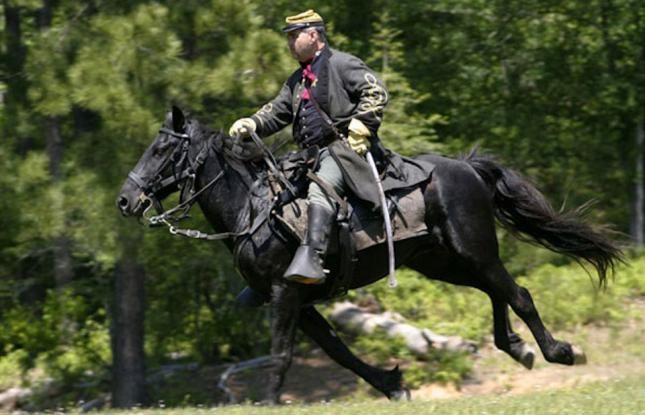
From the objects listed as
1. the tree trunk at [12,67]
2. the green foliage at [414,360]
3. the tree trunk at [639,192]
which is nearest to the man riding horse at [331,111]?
the tree trunk at [12,67]

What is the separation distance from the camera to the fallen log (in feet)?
49.0

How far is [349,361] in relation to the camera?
378 inches

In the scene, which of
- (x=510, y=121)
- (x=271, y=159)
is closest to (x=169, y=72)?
(x=271, y=159)

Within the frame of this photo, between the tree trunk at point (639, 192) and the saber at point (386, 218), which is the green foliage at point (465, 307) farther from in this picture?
the saber at point (386, 218)

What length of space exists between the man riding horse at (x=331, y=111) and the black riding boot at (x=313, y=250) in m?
0.05

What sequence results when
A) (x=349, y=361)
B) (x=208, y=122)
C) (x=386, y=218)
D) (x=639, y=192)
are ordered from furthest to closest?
(x=639, y=192), (x=208, y=122), (x=349, y=361), (x=386, y=218)

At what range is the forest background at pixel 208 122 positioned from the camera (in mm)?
12375

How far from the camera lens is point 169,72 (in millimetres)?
12367

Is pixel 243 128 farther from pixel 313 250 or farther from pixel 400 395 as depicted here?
pixel 400 395

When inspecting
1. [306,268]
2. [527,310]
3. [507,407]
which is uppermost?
[306,268]

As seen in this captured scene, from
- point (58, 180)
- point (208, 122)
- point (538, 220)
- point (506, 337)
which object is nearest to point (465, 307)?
point (208, 122)

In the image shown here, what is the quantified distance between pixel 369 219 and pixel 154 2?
15.2ft

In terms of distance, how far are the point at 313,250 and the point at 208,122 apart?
437cm

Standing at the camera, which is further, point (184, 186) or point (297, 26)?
point (184, 186)
